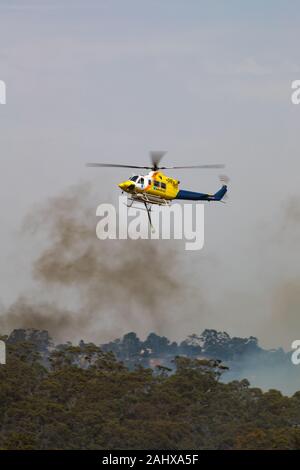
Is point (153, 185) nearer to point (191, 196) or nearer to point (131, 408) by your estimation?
point (191, 196)

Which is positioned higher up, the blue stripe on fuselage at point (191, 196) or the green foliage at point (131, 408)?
the blue stripe on fuselage at point (191, 196)

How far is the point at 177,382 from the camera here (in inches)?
5832

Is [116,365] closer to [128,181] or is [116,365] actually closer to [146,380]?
[146,380]

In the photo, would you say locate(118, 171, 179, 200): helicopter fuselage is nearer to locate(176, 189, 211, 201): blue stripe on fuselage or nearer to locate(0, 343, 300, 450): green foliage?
locate(176, 189, 211, 201): blue stripe on fuselage

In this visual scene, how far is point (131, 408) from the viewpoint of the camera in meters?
138

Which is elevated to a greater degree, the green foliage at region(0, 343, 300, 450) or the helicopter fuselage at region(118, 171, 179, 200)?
the helicopter fuselage at region(118, 171, 179, 200)

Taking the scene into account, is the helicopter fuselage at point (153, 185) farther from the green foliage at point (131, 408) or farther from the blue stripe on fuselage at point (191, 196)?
the green foliage at point (131, 408)

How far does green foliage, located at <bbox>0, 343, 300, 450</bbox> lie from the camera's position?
420 feet

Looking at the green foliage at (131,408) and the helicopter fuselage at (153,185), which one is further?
the green foliage at (131,408)

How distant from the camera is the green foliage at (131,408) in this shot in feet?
420

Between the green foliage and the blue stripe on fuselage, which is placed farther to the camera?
the green foliage

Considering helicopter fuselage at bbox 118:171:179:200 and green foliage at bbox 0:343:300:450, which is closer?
helicopter fuselage at bbox 118:171:179:200

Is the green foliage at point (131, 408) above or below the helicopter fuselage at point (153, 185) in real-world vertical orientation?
below
